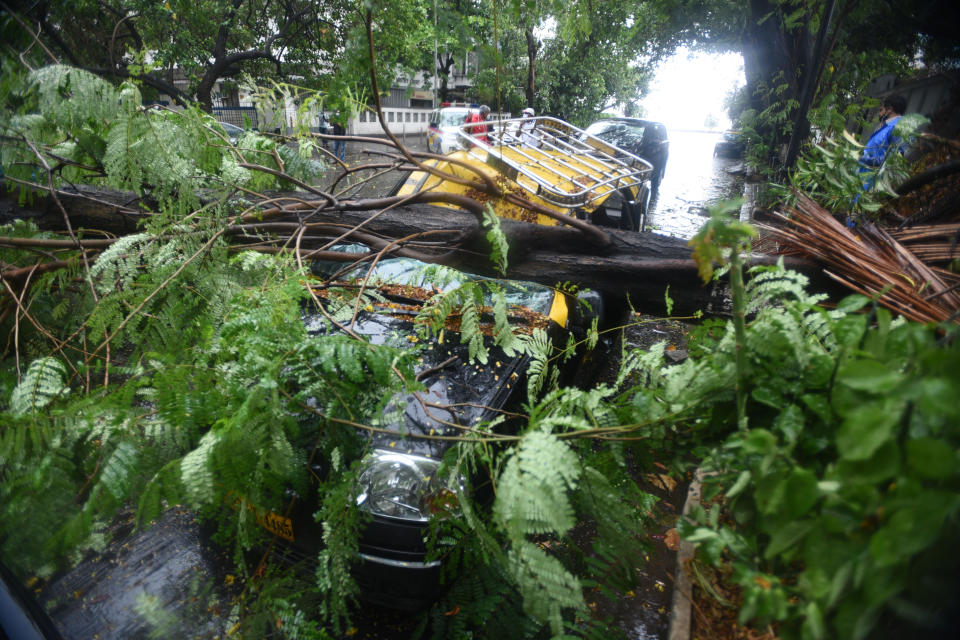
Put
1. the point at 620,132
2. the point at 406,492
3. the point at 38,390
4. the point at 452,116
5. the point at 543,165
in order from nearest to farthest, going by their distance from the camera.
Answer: the point at 38,390
the point at 406,492
the point at 543,165
the point at 620,132
the point at 452,116

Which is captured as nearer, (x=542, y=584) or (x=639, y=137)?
(x=542, y=584)

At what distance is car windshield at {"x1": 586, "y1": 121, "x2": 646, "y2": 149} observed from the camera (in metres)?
12.9

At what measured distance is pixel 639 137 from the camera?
13.2 m

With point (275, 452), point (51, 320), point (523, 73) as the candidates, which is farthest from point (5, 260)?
point (523, 73)

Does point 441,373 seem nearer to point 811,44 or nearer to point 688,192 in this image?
point 811,44

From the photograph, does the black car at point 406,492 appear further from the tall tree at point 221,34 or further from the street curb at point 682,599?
the tall tree at point 221,34

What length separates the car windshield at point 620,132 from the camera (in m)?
12.9

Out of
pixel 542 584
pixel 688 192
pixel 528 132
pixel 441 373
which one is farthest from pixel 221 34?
pixel 688 192

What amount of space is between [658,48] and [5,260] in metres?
13.2

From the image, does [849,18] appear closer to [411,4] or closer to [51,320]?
[411,4]

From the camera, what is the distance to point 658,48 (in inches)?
460

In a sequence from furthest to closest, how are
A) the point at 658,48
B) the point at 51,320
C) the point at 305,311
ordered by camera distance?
1. the point at 658,48
2. the point at 305,311
3. the point at 51,320

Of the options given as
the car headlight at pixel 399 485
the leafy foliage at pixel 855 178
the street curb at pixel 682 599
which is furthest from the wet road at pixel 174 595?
the car headlight at pixel 399 485

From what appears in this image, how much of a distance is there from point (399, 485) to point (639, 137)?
13.4m
